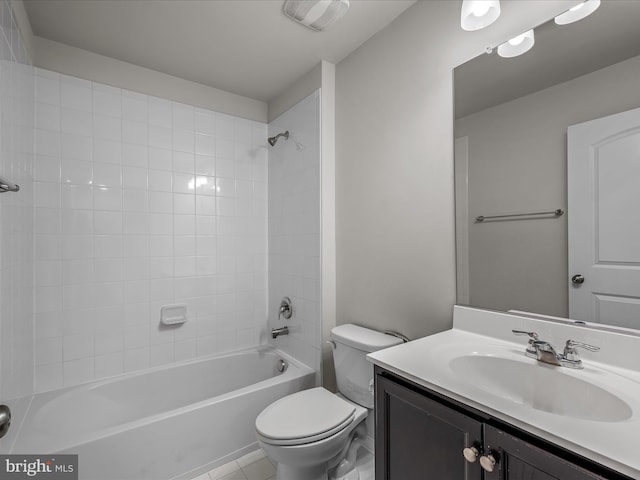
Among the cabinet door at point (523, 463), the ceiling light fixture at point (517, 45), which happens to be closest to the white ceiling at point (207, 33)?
the ceiling light fixture at point (517, 45)

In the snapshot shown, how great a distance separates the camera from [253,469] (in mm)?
1699

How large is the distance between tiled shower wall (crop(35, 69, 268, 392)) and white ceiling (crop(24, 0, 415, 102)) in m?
0.29

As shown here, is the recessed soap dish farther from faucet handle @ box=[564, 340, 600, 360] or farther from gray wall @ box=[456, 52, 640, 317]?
faucet handle @ box=[564, 340, 600, 360]

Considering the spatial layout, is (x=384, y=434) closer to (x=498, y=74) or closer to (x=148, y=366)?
(x=498, y=74)

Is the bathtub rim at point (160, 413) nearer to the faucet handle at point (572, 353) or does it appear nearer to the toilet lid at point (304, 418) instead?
the toilet lid at point (304, 418)

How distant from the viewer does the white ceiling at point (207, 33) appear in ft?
5.14

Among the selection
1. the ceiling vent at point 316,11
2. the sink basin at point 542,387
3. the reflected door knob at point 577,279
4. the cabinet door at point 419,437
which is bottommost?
the cabinet door at point 419,437

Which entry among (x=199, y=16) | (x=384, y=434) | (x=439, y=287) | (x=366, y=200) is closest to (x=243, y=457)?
(x=384, y=434)

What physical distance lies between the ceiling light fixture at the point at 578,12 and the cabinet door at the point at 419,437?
136 centimetres

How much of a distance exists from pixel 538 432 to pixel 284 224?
2028 mm

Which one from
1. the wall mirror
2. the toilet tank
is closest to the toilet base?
the toilet tank

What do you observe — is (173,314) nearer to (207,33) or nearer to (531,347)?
(207,33)

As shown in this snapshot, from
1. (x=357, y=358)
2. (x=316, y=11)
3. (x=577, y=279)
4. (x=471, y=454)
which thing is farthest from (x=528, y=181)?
(x=316, y=11)

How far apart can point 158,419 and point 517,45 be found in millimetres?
2335
